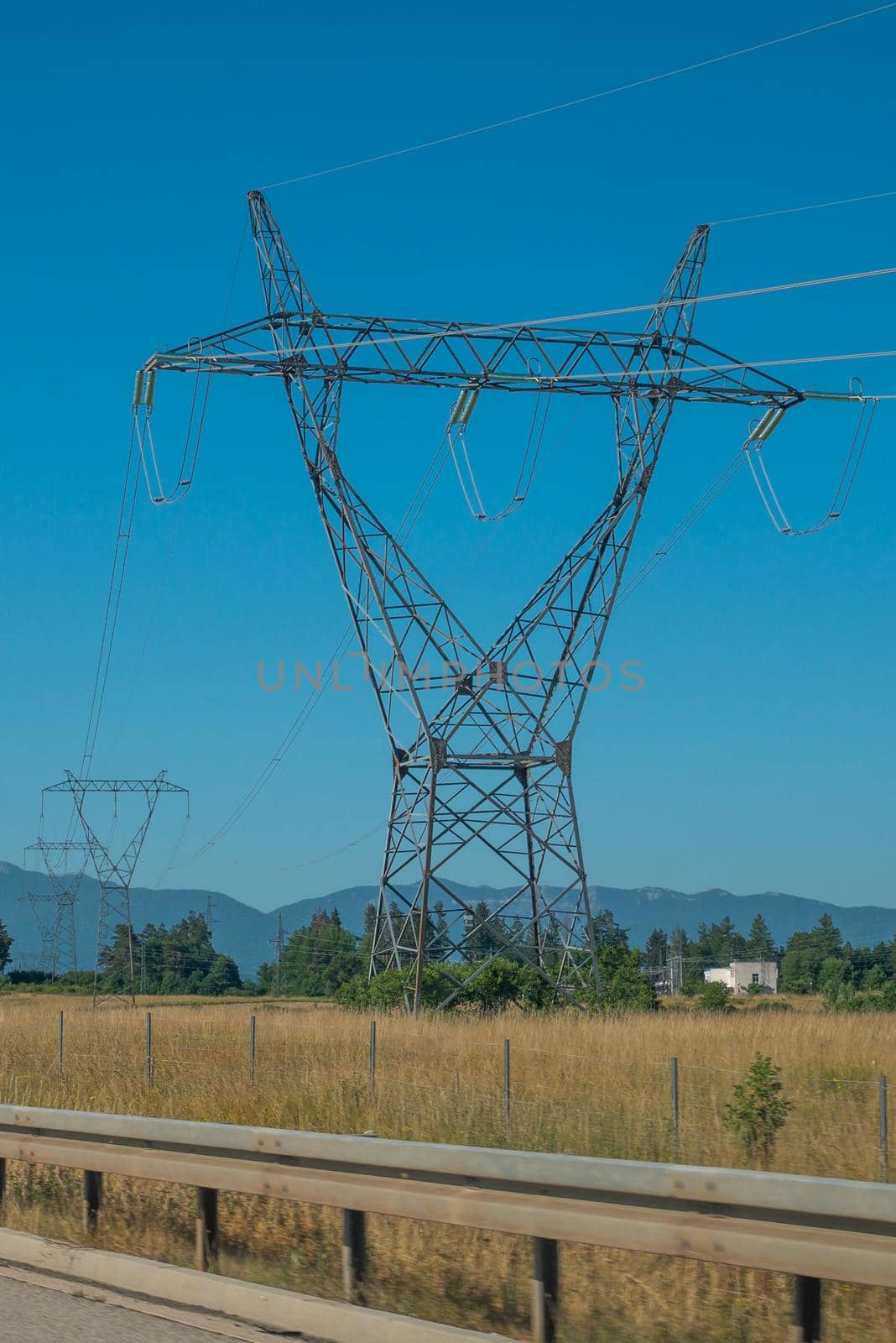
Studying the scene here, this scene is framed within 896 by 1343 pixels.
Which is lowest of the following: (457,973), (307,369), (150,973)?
(150,973)

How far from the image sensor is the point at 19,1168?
40.6ft

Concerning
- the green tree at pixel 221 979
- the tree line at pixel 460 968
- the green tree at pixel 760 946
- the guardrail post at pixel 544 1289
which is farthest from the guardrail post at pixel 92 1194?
the green tree at pixel 760 946

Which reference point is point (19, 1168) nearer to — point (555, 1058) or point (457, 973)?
point (555, 1058)

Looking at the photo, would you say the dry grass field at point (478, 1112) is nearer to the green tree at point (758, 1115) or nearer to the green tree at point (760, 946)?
the green tree at point (758, 1115)

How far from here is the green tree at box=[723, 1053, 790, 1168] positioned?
492 inches

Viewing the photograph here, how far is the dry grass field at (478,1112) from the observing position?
26.0 feet

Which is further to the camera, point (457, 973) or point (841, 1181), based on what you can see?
point (457, 973)

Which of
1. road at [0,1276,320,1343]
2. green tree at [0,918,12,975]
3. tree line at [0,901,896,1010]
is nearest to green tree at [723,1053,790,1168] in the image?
road at [0,1276,320,1343]

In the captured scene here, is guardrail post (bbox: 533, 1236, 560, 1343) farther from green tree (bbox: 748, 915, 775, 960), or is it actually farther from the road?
green tree (bbox: 748, 915, 775, 960)

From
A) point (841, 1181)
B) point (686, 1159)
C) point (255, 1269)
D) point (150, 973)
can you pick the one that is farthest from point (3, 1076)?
point (150, 973)

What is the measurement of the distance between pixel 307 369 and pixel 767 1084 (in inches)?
794

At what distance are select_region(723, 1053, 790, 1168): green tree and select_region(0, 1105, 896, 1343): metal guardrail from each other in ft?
16.9

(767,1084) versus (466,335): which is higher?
(466,335)

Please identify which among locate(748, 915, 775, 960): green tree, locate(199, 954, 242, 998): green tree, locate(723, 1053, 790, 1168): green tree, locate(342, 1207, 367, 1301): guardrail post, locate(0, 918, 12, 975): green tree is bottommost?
locate(748, 915, 775, 960): green tree
